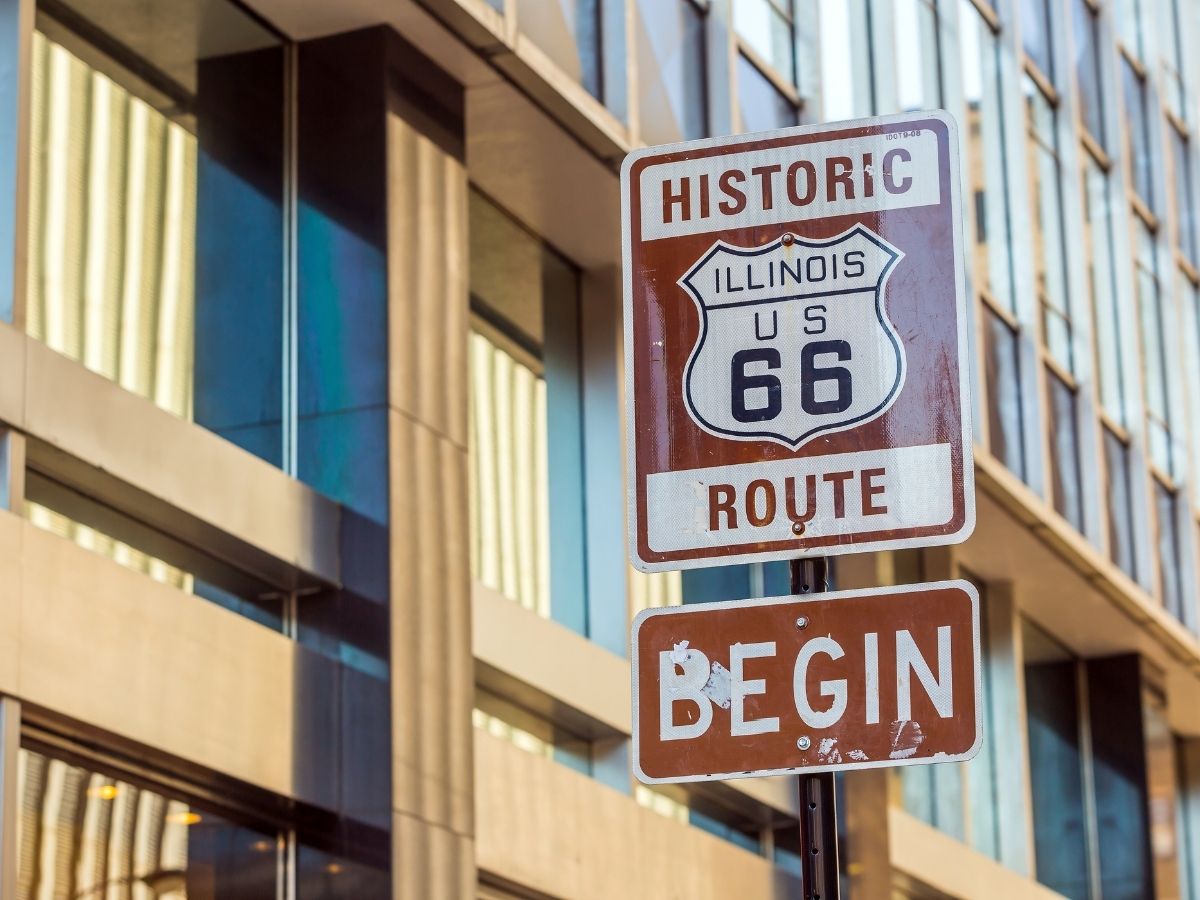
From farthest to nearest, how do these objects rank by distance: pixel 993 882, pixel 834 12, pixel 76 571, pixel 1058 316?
1. pixel 1058 316
2. pixel 993 882
3. pixel 834 12
4. pixel 76 571

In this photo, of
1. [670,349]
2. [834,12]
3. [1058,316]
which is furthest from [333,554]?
[1058,316]

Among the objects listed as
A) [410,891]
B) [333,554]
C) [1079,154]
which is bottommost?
[410,891]

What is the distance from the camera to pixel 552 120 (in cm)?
1509

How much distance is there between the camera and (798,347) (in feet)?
18.6

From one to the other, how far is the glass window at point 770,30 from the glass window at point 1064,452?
5397 millimetres

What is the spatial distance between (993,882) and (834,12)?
7877mm

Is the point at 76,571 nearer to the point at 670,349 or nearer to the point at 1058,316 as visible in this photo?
the point at 670,349

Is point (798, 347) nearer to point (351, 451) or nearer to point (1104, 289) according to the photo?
point (351, 451)

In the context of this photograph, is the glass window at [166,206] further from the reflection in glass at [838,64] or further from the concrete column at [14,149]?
the reflection in glass at [838,64]

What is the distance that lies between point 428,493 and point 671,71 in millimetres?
4389

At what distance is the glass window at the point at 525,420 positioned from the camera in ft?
50.7

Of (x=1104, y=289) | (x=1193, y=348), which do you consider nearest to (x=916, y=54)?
(x=1104, y=289)

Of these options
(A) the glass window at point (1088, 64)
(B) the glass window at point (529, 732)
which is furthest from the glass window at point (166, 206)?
(A) the glass window at point (1088, 64)

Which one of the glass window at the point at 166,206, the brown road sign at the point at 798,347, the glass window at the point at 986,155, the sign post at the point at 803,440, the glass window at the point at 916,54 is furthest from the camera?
the glass window at the point at 986,155
